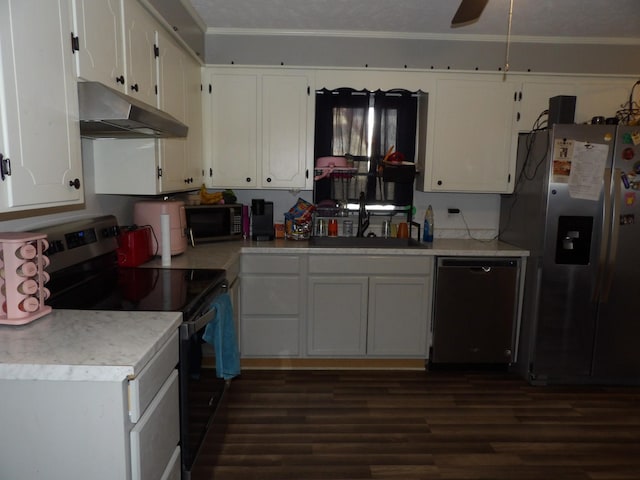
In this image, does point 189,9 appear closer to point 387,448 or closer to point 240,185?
point 240,185

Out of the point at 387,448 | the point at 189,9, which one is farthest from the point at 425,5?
the point at 387,448

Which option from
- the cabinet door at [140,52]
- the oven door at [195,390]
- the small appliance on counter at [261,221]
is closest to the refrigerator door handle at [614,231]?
the small appliance on counter at [261,221]

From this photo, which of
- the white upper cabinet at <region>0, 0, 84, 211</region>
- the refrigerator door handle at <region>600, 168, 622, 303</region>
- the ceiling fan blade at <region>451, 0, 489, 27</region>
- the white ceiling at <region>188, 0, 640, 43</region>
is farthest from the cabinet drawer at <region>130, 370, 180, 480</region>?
the refrigerator door handle at <region>600, 168, 622, 303</region>

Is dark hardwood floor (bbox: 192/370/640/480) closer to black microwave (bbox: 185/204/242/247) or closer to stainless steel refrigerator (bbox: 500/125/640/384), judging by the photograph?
stainless steel refrigerator (bbox: 500/125/640/384)

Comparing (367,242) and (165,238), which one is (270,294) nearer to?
(367,242)

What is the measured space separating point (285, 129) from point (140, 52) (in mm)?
1381

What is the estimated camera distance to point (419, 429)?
255 centimetres

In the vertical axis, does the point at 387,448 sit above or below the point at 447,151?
below

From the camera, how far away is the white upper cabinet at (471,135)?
3.36 meters

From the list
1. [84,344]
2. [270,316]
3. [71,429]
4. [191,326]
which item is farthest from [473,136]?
[71,429]

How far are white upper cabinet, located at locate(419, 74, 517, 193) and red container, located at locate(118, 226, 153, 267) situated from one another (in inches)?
84.2

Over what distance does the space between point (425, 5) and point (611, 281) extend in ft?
7.29

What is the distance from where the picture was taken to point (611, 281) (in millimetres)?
2998

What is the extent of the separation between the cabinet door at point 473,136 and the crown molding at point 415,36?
33 cm
